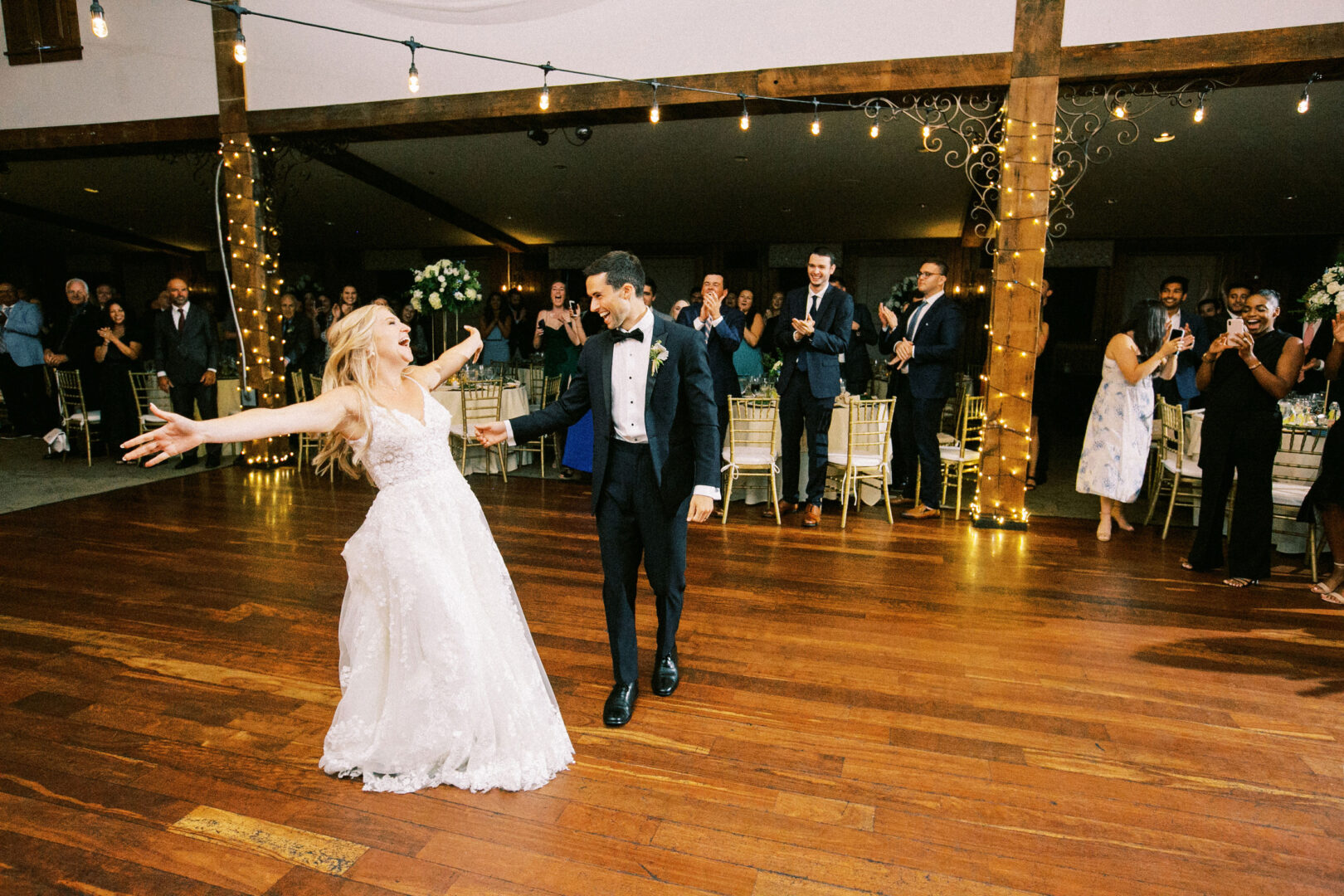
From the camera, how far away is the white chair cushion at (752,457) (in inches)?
207

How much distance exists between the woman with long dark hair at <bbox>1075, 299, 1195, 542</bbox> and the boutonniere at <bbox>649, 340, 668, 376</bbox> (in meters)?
3.55

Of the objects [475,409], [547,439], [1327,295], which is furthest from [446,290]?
[1327,295]

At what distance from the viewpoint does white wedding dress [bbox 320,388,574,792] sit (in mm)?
2193

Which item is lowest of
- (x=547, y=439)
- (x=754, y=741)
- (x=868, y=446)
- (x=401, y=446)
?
(x=754, y=741)

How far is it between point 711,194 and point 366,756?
9004 millimetres

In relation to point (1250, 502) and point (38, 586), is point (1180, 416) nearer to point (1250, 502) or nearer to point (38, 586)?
point (1250, 502)

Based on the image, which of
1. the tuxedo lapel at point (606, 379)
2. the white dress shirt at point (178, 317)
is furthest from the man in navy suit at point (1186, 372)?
the white dress shirt at point (178, 317)

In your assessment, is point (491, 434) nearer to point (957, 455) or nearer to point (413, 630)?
point (413, 630)

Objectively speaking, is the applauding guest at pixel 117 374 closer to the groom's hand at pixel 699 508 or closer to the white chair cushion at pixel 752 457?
the white chair cushion at pixel 752 457

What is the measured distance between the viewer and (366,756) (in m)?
2.25

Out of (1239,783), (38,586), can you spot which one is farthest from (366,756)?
(38,586)

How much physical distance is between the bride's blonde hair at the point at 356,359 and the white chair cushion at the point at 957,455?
4322mm

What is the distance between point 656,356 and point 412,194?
9.06 meters

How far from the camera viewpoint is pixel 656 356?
98.9 inches
